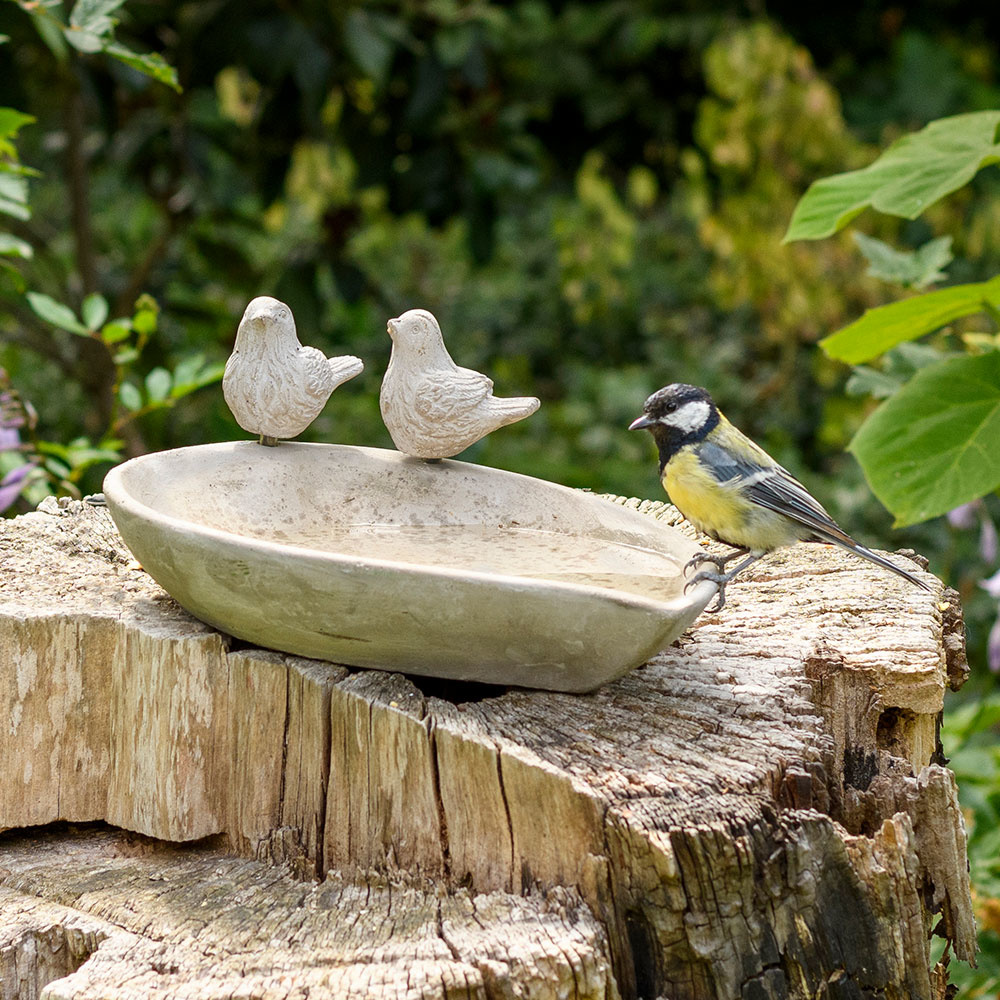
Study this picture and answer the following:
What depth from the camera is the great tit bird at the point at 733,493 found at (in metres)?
2.08

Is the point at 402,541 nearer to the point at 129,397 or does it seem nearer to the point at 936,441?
the point at 936,441

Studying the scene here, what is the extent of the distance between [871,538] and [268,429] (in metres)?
3.69

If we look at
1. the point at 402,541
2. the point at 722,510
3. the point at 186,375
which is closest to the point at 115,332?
the point at 186,375

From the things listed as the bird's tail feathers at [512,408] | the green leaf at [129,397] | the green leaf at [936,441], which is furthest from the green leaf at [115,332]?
the green leaf at [936,441]

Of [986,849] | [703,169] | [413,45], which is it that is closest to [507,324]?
[703,169]

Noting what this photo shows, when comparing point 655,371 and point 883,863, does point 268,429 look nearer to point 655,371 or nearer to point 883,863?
point 883,863

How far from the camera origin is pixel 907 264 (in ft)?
9.07

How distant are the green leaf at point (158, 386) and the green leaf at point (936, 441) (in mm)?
1653

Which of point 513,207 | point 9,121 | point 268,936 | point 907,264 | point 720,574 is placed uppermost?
point 9,121

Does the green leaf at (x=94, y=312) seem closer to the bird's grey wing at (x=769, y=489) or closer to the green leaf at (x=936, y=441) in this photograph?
the bird's grey wing at (x=769, y=489)

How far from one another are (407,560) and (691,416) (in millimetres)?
573

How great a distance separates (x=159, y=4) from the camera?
155 inches

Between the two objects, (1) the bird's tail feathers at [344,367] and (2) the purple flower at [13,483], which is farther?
(2) the purple flower at [13,483]

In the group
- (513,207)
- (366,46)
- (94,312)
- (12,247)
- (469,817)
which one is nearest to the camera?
(469,817)
